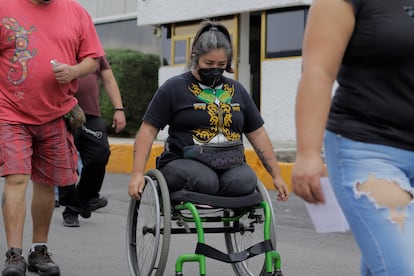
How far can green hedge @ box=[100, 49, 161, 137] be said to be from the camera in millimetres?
16453

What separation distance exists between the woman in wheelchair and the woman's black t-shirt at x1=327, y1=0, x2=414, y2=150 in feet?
5.81

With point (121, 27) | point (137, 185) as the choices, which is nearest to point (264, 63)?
point (121, 27)

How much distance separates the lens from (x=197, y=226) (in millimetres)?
3986

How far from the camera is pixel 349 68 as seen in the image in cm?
258

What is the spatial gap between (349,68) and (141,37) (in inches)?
638

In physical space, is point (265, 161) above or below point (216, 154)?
below

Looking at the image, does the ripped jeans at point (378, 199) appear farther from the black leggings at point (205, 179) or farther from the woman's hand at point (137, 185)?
the woman's hand at point (137, 185)

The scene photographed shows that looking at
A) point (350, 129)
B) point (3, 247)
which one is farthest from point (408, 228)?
point (3, 247)

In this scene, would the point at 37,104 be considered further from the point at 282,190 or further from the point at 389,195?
the point at 389,195

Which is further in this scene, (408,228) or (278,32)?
(278,32)

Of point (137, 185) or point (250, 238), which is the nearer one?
point (137, 185)

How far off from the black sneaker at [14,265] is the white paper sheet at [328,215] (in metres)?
2.49

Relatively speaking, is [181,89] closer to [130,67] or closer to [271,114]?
[271,114]

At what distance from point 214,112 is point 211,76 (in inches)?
8.3
